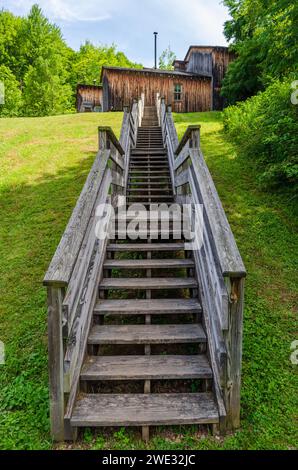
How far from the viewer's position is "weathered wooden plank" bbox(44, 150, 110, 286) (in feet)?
7.73

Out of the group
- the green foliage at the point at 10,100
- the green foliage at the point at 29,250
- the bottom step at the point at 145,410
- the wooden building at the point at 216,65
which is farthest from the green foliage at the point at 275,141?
the green foliage at the point at 10,100

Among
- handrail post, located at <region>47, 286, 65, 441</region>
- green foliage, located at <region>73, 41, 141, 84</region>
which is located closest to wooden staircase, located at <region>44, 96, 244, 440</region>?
handrail post, located at <region>47, 286, 65, 441</region>

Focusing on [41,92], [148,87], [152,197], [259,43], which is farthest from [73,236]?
[41,92]

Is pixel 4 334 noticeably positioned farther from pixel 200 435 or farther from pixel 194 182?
pixel 194 182

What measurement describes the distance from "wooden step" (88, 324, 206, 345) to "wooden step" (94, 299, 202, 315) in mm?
145

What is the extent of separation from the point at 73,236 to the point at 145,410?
1.56m

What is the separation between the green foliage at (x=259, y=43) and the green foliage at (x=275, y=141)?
0.78 metres

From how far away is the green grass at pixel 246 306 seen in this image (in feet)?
8.37

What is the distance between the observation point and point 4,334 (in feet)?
11.8

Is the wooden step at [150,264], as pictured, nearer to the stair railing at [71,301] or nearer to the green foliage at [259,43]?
the stair railing at [71,301]

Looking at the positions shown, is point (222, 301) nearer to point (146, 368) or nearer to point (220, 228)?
point (220, 228)

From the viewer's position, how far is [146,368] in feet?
9.61

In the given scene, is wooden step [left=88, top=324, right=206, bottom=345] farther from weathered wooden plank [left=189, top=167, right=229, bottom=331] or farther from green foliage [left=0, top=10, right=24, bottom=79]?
green foliage [left=0, top=10, right=24, bottom=79]
